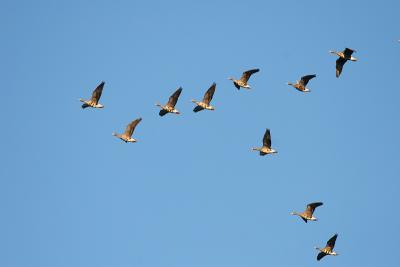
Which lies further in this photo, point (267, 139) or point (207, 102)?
point (207, 102)

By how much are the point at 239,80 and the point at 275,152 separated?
6.98 m

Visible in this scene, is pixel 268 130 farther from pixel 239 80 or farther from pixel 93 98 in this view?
pixel 93 98

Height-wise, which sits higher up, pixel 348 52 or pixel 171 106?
pixel 348 52

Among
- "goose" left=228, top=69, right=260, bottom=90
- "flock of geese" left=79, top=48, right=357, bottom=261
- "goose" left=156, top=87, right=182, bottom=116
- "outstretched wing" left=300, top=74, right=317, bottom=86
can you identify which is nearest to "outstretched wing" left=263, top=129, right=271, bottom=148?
"flock of geese" left=79, top=48, right=357, bottom=261

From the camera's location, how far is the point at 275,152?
401 feet

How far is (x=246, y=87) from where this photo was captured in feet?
408

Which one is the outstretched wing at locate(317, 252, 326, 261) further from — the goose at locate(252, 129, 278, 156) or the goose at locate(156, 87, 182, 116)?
the goose at locate(156, 87, 182, 116)

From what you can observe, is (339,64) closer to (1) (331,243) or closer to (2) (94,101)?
(1) (331,243)

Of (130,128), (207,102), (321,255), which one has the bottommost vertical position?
(321,255)

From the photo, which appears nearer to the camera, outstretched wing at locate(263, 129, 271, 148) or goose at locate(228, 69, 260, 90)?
outstretched wing at locate(263, 129, 271, 148)

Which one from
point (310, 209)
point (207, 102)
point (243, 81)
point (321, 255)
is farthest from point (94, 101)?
point (321, 255)

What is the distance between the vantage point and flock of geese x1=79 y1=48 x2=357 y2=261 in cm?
12212

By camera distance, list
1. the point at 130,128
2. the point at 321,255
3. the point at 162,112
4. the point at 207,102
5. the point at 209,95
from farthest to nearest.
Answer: the point at 162,112 → the point at 207,102 → the point at 209,95 → the point at 321,255 → the point at 130,128

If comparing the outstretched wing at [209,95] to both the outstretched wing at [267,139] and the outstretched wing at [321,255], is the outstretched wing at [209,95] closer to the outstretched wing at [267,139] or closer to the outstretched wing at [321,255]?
the outstretched wing at [267,139]
